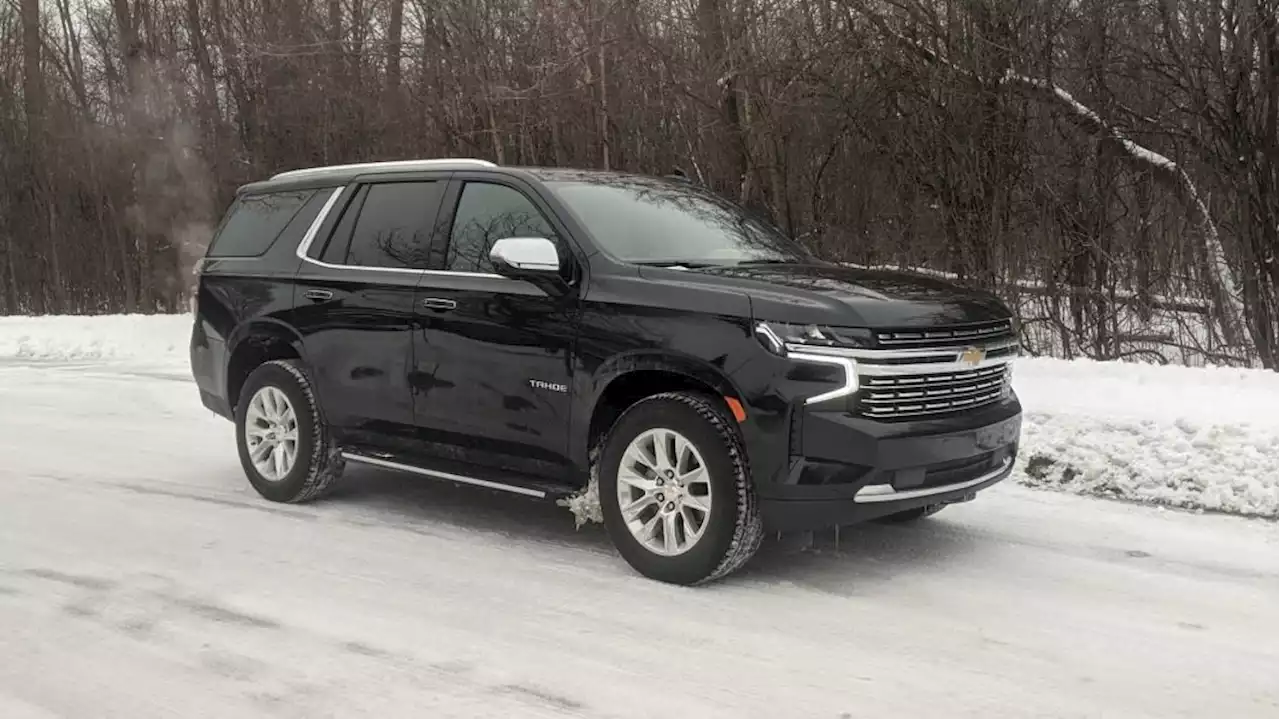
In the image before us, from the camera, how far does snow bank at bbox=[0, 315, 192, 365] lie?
1591 cm

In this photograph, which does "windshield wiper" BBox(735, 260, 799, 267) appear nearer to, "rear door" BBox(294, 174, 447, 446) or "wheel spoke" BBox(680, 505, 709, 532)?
"wheel spoke" BBox(680, 505, 709, 532)

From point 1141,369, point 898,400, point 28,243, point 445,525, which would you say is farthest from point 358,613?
point 28,243

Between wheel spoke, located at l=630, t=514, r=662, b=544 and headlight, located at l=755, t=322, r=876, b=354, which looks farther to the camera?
wheel spoke, located at l=630, t=514, r=662, b=544

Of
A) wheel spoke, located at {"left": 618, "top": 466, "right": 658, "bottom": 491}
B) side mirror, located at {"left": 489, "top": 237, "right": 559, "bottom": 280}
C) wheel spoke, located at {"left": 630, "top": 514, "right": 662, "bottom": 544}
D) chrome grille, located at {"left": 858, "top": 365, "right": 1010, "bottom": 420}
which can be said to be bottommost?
wheel spoke, located at {"left": 630, "top": 514, "right": 662, "bottom": 544}

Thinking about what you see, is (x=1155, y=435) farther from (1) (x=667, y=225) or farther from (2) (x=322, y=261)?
(2) (x=322, y=261)

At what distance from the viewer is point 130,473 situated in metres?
7.46

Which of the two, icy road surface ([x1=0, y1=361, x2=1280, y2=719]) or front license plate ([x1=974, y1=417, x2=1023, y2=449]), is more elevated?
front license plate ([x1=974, y1=417, x2=1023, y2=449])

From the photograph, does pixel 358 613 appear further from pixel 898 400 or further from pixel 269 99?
pixel 269 99

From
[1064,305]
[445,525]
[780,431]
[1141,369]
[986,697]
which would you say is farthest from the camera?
[1064,305]

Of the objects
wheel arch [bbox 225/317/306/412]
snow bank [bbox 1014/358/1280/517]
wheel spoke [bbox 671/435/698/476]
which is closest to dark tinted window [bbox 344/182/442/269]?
wheel arch [bbox 225/317/306/412]

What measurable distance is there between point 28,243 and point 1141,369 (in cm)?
2715

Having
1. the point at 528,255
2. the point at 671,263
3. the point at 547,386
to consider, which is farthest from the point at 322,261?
the point at 671,263

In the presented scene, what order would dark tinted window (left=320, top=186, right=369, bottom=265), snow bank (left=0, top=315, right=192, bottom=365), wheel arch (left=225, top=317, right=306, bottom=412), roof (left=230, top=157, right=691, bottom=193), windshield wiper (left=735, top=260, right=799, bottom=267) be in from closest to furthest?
windshield wiper (left=735, top=260, right=799, bottom=267) → roof (left=230, top=157, right=691, bottom=193) → dark tinted window (left=320, top=186, right=369, bottom=265) → wheel arch (left=225, top=317, right=306, bottom=412) → snow bank (left=0, top=315, right=192, bottom=365)

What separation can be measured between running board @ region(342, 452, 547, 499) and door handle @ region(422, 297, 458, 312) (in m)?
0.88
